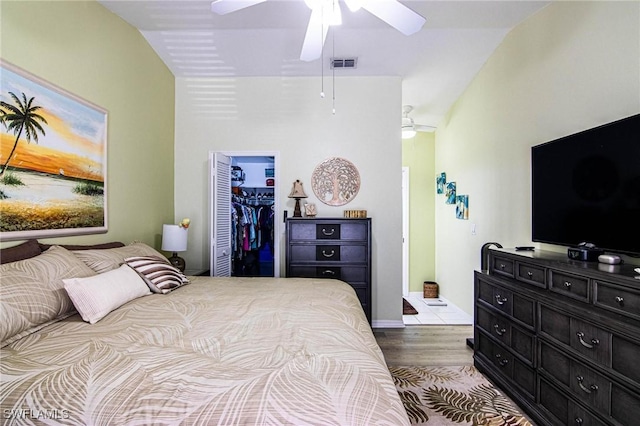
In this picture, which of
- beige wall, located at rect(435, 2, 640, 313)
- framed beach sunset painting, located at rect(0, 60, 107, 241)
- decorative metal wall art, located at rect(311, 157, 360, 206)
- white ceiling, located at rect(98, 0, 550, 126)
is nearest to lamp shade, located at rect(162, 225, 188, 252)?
framed beach sunset painting, located at rect(0, 60, 107, 241)

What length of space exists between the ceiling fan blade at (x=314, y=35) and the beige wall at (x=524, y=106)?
5.87 feet

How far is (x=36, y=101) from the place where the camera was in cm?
Answer: 184

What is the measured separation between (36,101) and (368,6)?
6.90 ft

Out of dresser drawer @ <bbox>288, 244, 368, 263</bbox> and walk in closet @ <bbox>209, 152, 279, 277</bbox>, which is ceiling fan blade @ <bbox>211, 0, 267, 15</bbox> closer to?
walk in closet @ <bbox>209, 152, 279, 277</bbox>

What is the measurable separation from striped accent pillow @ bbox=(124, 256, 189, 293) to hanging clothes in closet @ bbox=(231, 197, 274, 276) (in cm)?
191

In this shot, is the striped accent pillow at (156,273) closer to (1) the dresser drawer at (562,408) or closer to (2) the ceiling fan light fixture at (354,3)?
(2) the ceiling fan light fixture at (354,3)

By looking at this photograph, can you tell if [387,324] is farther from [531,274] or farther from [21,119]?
[21,119]

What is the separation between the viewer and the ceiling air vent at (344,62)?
3236 mm

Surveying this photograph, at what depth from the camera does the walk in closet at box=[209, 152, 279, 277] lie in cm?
336

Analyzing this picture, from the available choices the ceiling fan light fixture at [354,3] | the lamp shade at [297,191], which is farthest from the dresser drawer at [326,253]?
the ceiling fan light fixture at [354,3]

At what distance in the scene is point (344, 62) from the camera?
3271 millimetres

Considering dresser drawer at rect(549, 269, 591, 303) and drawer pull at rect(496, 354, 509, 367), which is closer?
dresser drawer at rect(549, 269, 591, 303)

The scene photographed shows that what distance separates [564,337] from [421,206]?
3.40m

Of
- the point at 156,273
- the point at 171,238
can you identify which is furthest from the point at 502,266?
the point at 171,238
